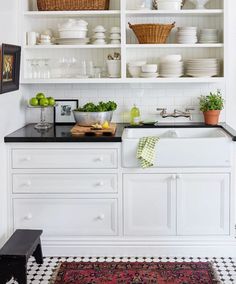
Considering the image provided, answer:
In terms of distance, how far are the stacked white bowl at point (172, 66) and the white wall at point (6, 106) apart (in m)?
1.24

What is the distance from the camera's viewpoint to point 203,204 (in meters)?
4.03

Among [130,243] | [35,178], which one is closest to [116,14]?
[35,178]

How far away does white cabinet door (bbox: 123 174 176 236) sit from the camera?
4.01m

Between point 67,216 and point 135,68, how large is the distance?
1.37 m

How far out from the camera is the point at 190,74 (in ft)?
14.9

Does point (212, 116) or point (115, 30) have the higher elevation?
point (115, 30)

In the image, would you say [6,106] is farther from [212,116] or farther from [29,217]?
[212,116]

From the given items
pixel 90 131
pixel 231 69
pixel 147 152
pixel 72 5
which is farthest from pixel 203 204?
pixel 72 5

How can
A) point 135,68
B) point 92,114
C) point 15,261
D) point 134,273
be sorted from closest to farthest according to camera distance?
1. point 15,261
2. point 134,273
3. point 92,114
4. point 135,68

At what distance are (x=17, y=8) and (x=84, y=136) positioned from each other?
49.4 inches

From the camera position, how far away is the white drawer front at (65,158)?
3988mm

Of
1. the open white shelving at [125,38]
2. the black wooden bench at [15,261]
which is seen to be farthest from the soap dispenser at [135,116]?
the black wooden bench at [15,261]

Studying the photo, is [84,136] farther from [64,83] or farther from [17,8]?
[17,8]

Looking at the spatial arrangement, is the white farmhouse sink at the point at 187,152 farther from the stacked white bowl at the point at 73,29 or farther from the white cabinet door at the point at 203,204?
the stacked white bowl at the point at 73,29
